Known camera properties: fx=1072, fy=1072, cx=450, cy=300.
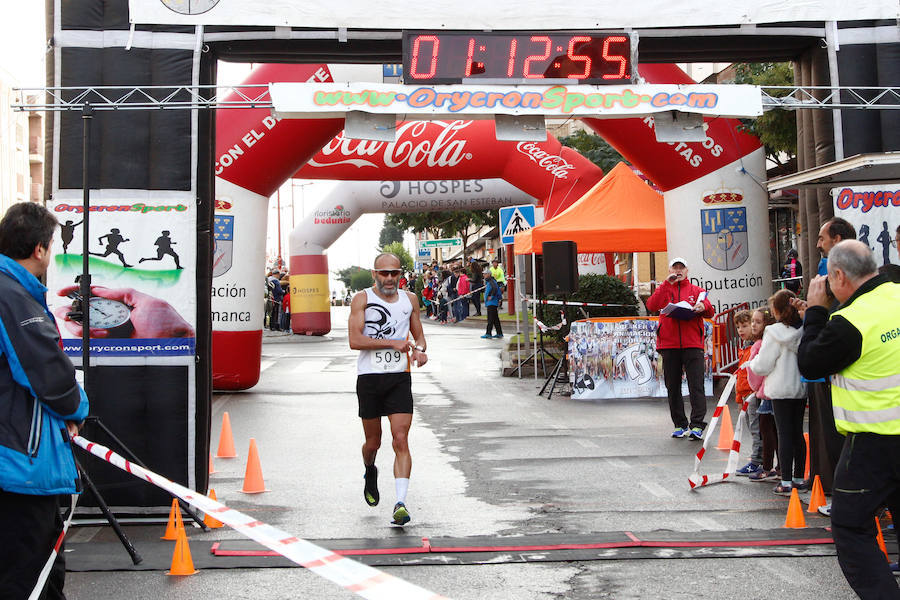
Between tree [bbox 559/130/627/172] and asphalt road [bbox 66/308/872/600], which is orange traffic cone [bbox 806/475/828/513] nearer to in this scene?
asphalt road [bbox 66/308/872/600]

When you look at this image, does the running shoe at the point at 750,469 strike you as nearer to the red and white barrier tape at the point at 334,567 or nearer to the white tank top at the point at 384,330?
the white tank top at the point at 384,330

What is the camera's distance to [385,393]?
25.3ft

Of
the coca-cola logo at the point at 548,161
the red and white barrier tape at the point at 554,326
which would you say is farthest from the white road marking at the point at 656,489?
the coca-cola logo at the point at 548,161

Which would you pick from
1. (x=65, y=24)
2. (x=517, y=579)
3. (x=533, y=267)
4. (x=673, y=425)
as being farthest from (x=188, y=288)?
(x=533, y=267)

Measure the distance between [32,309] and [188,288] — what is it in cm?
386

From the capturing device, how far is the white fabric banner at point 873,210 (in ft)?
29.0

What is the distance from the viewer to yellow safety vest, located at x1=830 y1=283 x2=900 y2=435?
4641 mm

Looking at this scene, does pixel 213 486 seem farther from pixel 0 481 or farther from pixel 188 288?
pixel 0 481

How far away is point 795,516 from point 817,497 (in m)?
0.50

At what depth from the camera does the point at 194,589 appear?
589cm

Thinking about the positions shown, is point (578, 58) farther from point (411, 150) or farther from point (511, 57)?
point (411, 150)

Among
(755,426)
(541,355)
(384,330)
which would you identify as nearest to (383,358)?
(384,330)

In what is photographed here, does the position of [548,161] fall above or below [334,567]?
above

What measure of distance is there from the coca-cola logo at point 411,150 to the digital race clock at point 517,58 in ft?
37.1
